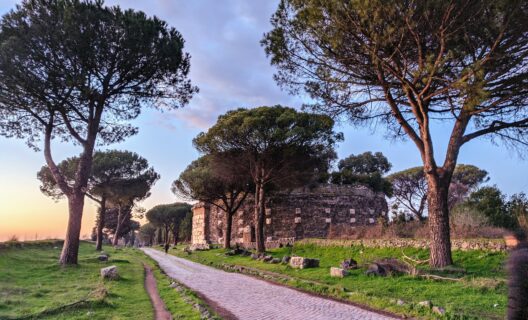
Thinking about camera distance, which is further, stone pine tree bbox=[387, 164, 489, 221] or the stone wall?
stone pine tree bbox=[387, 164, 489, 221]

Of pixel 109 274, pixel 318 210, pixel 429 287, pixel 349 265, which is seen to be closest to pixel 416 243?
pixel 349 265

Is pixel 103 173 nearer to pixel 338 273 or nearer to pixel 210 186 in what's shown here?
pixel 210 186

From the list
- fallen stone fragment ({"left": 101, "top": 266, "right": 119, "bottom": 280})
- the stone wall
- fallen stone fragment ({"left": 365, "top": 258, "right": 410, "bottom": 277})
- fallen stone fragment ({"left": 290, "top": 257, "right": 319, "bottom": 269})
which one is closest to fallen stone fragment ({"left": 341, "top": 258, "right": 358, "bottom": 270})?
fallen stone fragment ({"left": 365, "top": 258, "right": 410, "bottom": 277})

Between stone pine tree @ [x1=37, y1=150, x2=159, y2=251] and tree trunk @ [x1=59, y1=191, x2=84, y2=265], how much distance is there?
14323 millimetres

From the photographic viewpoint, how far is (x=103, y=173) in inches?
1173

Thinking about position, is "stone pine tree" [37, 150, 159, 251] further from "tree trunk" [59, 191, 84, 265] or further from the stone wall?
the stone wall

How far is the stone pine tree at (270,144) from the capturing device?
1938 cm

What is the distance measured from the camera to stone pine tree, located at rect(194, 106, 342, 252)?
63.6ft

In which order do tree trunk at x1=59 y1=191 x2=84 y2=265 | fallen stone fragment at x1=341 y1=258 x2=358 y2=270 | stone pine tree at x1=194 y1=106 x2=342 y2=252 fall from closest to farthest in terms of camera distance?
1. fallen stone fragment at x1=341 y1=258 x2=358 y2=270
2. tree trunk at x1=59 y1=191 x2=84 y2=265
3. stone pine tree at x1=194 y1=106 x2=342 y2=252

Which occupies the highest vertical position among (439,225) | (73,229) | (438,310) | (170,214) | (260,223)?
(170,214)

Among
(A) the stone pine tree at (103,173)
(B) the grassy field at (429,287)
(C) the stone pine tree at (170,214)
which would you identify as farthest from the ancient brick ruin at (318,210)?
(C) the stone pine tree at (170,214)

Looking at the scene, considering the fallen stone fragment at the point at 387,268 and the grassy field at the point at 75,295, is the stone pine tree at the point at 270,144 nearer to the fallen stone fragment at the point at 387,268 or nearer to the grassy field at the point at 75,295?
the grassy field at the point at 75,295

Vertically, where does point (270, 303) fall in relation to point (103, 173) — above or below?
below

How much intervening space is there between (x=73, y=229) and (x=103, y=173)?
16.0 metres
